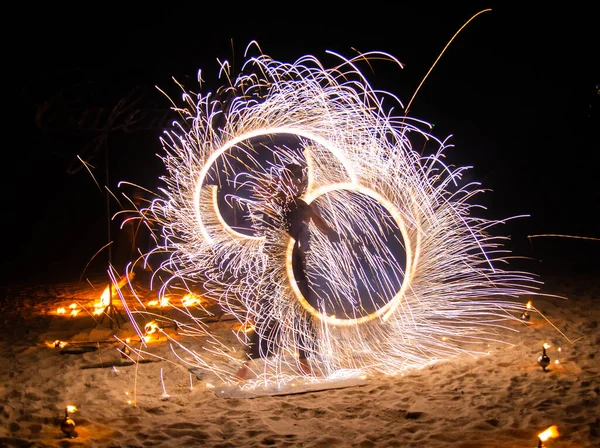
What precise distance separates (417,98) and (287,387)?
17036mm

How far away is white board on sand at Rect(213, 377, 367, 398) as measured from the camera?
466cm

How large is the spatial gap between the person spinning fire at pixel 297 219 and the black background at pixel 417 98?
3726 millimetres

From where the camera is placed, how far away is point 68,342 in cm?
631

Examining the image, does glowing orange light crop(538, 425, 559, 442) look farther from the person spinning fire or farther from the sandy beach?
the person spinning fire

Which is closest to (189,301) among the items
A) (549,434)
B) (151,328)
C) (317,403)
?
(151,328)

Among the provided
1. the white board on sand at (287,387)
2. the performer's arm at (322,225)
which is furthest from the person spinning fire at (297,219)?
the white board on sand at (287,387)

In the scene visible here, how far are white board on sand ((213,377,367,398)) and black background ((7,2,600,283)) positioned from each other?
4633mm

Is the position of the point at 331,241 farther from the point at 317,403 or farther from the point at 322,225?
the point at 317,403

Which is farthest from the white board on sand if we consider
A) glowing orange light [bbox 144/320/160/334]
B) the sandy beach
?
glowing orange light [bbox 144/320/160/334]

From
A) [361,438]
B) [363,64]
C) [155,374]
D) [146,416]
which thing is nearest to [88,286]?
[155,374]

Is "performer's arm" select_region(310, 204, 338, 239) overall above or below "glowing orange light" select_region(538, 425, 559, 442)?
above

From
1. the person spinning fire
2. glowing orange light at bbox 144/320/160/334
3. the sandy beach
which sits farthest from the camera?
glowing orange light at bbox 144/320/160/334

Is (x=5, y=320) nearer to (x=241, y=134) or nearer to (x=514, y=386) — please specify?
(x=241, y=134)

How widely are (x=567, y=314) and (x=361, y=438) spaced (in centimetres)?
422
